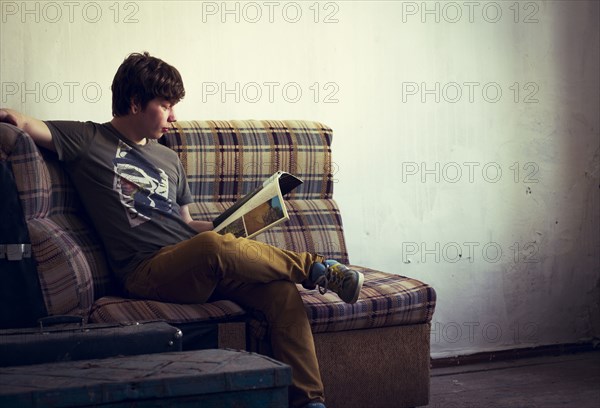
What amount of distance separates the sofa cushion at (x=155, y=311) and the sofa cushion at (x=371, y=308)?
97 mm

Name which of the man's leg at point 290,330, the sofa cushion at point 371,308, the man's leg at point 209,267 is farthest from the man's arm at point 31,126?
the sofa cushion at point 371,308

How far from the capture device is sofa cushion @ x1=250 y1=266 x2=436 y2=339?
7.98 feet

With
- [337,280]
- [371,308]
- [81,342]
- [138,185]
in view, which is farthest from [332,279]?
[81,342]

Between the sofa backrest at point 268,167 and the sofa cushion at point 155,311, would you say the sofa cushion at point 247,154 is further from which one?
the sofa cushion at point 155,311

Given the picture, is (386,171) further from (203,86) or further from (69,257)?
(69,257)

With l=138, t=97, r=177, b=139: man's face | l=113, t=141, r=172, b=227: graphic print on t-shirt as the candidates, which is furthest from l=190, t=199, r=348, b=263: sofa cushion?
l=138, t=97, r=177, b=139: man's face

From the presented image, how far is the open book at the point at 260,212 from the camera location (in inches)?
97.5

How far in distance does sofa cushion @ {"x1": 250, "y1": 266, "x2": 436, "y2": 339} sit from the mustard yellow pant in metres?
0.06

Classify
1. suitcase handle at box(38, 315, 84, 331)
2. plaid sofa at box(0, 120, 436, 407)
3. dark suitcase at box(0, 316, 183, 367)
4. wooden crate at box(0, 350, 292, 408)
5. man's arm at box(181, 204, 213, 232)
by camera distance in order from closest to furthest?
wooden crate at box(0, 350, 292, 408), dark suitcase at box(0, 316, 183, 367), suitcase handle at box(38, 315, 84, 331), plaid sofa at box(0, 120, 436, 407), man's arm at box(181, 204, 213, 232)

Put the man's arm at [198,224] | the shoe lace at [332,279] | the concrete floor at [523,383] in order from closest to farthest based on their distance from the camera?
the shoe lace at [332,279] < the man's arm at [198,224] < the concrete floor at [523,383]

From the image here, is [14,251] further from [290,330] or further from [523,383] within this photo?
[523,383]

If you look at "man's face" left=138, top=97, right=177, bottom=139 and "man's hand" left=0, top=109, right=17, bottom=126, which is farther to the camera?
"man's face" left=138, top=97, right=177, bottom=139

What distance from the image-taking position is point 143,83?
2609 millimetres

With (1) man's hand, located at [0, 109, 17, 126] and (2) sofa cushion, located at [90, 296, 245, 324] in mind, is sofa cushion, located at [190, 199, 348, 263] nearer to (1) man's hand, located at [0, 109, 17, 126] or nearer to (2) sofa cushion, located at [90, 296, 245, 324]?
(2) sofa cushion, located at [90, 296, 245, 324]
